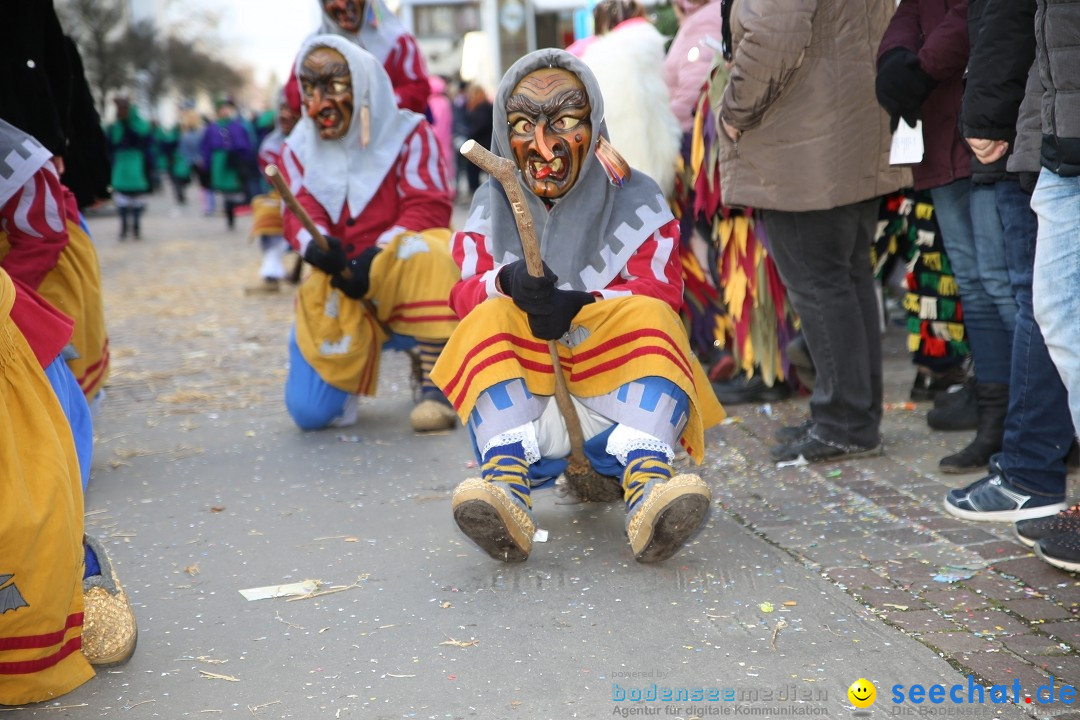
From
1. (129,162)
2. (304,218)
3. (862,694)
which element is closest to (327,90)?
(304,218)

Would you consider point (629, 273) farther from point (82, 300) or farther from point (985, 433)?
point (82, 300)

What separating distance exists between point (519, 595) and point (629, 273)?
39.8 inches

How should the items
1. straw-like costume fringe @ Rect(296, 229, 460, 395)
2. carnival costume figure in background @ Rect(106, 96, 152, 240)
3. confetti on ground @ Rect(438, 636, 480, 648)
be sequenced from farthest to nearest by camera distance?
carnival costume figure in background @ Rect(106, 96, 152, 240) → straw-like costume fringe @ Rect(296, 229, 460, 395) → confetti on ground @ Rect(438, 636, 480, 648)

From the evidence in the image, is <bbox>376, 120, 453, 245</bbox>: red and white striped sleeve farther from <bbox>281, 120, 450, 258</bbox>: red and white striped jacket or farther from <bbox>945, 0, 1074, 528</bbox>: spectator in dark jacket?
<bbox>945, 0, 1074, 528</bbox>: spectator in dark jacket

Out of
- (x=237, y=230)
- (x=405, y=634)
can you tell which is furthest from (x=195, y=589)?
(x=237, y=230)

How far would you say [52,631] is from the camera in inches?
104

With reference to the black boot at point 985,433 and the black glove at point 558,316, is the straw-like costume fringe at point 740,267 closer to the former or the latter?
the black boot at point 985,433

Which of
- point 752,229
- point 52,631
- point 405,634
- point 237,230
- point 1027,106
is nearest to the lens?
point 52,631

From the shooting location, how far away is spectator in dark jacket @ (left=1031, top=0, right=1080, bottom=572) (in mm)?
2959

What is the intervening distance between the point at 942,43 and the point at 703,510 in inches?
69.4

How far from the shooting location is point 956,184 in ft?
13.3

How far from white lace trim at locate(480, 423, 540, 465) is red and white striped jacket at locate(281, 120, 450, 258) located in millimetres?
1957

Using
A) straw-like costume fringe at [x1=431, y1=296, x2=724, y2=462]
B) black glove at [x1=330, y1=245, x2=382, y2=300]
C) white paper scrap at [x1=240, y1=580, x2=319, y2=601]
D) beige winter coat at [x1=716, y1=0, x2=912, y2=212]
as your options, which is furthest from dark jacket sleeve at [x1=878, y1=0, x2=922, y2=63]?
white paper scrap at [x1=240, y1=580, x2=319, y2=601]

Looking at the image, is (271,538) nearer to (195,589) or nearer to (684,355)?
(195,589)
